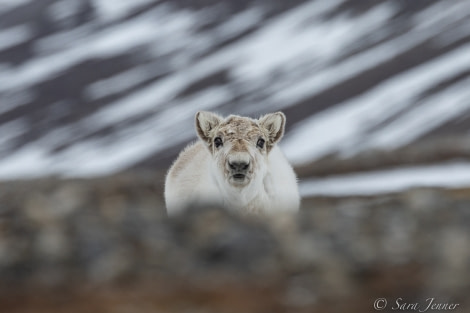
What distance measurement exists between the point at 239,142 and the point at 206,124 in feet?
2.10

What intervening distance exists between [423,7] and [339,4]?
250 inches

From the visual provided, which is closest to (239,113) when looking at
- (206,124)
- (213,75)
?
(213,75)

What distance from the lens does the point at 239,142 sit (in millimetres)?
9992

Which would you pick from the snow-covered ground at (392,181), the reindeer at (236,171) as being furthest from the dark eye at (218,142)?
the snow-covered ground at (392,181)

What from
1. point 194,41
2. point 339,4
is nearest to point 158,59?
point 194,41

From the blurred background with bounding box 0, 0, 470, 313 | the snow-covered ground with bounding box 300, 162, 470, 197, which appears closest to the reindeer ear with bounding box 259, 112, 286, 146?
the blurred background with bounding box 0, 0, 470, 313

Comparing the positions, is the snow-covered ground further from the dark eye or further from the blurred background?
the dark eye

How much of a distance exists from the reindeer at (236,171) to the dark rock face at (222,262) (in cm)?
162

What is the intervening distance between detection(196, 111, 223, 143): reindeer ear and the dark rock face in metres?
2.53

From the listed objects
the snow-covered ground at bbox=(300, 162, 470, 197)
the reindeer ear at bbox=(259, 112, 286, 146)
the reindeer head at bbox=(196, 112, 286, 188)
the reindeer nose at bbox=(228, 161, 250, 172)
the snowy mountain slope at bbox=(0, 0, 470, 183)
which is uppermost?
the snowy mountain slope at bbox=(0, 0, 470, 183)

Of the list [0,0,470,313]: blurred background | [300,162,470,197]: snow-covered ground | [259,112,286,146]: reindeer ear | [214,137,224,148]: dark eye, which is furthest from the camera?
[300,162,470,197]: snow-covered ground

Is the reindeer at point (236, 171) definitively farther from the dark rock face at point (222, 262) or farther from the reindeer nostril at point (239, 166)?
the dark rock face at point (222, 262)

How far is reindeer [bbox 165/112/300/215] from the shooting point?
31.7ft

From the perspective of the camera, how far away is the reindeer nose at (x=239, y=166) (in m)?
9.59
